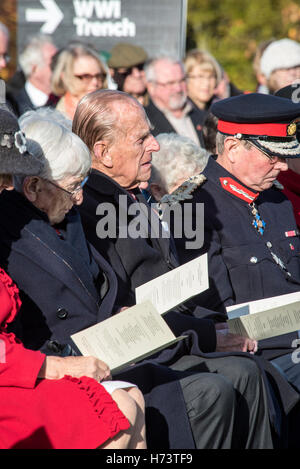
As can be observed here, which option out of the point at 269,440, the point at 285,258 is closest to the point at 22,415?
the point at 269,440

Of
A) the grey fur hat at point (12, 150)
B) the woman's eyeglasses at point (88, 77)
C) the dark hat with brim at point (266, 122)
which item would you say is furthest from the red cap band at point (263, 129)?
the woman's eyeglasses at point (88, 77)

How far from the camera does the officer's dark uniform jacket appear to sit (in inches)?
176

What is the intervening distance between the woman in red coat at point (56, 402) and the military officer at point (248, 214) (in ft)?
4.61

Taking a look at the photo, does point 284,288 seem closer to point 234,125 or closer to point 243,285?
point 243,285

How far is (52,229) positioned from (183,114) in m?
4.69

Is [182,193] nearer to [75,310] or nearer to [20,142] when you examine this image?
[75,310]

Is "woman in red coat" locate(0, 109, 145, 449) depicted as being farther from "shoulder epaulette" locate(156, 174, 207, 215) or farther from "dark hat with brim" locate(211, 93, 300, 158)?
"dark hat with brim" locate(211, 93, 300, 158)

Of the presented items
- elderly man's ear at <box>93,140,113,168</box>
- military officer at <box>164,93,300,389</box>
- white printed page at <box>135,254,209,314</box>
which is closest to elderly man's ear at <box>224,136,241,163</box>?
military officer at <box>164,93,300,389</box>

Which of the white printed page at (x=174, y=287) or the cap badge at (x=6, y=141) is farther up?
the cap badge at (x=6, y=141)

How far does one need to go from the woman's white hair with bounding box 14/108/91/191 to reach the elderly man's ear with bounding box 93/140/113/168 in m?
0.62

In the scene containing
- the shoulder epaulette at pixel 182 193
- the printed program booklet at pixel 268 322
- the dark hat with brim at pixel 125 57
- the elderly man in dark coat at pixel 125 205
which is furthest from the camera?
the dark hat with brim at pixel 125 57

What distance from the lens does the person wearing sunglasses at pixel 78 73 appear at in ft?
23.1

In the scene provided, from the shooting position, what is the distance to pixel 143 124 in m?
4.52

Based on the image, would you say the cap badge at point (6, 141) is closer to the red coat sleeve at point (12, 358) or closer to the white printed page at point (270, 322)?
the red coat sleeve at point (12, 358)
